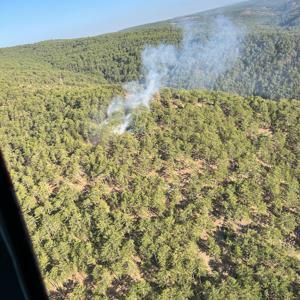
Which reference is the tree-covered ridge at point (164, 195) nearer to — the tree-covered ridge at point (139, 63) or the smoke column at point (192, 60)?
the smoke column at point (192, 60)

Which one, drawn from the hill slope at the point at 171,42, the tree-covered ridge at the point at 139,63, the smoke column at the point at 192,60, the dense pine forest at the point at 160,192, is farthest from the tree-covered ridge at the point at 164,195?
the hill slope at the point at 171,42

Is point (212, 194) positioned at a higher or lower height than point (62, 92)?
lower

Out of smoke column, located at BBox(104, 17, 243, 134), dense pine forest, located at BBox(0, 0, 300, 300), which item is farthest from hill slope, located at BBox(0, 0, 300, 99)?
dense pine forest, located at BBox(0, 0, 300, 300)

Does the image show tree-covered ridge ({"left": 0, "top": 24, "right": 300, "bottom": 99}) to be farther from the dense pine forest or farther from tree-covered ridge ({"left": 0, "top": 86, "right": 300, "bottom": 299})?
tree-covered ridge ({"left": 0, "top": 86, "right": 300, "bottom": 299})

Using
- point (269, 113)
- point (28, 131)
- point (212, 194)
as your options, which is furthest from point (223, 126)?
point (28, 131)

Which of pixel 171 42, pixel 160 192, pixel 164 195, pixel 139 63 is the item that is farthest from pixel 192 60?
pixel 160 192

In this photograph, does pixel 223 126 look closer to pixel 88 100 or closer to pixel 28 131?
pixel 88 100
